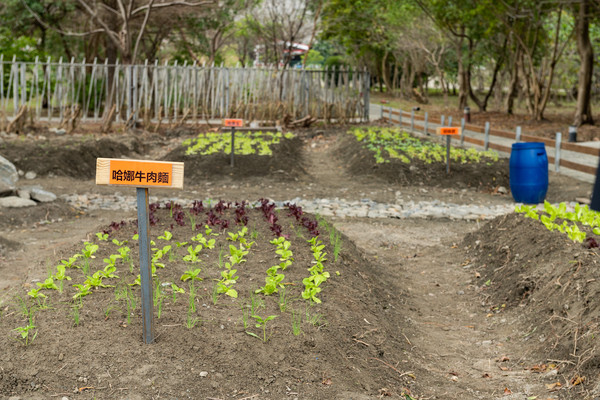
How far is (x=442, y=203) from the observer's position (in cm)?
1113

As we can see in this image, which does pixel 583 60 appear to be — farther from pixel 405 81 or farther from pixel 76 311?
pixel 405 81

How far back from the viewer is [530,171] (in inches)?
443

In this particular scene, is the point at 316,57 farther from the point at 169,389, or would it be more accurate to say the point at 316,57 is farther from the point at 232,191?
the point at 169,389

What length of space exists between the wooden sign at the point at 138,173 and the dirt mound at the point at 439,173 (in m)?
9.19

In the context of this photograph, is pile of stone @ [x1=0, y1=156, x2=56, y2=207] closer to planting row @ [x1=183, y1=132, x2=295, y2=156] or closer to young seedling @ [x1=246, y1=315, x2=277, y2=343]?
planting row @ [x1=183, y1=132, x2=295, y2=156]

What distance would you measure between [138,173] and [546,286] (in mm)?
3477

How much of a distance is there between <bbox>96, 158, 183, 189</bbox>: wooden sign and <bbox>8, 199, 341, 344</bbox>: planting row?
35.0 inches

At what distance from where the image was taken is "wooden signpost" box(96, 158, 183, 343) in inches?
149

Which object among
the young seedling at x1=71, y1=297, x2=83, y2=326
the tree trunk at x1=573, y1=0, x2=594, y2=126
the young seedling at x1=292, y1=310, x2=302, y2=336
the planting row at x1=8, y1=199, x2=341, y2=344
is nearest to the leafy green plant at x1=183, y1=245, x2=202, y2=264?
the planting row at x1=8, y1=199, x2=341, y2=344

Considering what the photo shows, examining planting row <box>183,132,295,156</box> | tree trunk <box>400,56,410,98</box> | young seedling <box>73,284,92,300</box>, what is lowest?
young seedling <box>73,284,92,300</box>

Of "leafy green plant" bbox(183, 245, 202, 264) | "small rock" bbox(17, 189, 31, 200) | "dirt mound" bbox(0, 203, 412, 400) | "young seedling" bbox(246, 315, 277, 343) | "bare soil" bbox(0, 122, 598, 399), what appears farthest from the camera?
"small rock" bbox(17, 189, 31, 200)

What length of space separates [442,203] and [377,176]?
218 centimetres

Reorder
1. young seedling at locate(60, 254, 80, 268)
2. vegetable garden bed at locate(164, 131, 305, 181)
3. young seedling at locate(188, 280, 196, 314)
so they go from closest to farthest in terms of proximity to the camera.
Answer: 1. young seedling at locate(188, 280, 196, 314)
2. young seedling at locate(60, 254, 80, 268)
3. vegetable garden bed at locate(164, 131, 305, 181)

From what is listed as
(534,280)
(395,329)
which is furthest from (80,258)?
(534,280)
